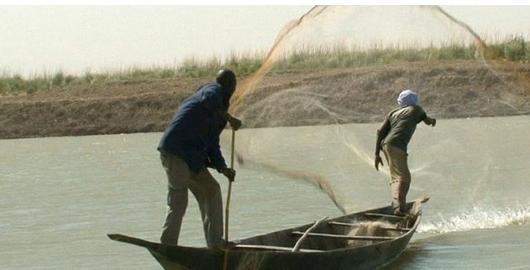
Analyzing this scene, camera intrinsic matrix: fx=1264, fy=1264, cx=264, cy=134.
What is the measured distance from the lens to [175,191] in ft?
30.3

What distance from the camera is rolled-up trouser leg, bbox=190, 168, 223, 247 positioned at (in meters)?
9.27

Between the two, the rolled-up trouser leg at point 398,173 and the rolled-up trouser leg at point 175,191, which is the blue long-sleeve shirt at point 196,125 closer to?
the rolled-up trouser leg at point 175,191

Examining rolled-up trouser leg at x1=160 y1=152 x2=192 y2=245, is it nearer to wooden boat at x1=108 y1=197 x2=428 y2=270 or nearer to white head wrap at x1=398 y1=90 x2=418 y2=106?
wooden boat at x1=108 y1=197 x2=428 y2=270

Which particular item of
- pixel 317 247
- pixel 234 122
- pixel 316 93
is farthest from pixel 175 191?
pixel 316 93

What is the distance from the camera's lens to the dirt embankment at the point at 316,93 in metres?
19.5

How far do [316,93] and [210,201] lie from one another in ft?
26.3

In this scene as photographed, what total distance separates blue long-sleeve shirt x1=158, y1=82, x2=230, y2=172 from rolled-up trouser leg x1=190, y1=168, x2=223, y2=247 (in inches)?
4.6

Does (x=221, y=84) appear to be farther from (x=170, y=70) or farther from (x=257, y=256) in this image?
(x=170, y=70)

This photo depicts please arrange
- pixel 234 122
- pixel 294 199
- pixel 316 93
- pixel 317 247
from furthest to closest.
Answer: pixel 316 93, pixel 294 199, pixel 317 247, pixel 234 122

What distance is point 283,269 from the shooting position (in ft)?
29.5

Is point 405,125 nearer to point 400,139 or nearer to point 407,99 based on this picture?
point 400,139

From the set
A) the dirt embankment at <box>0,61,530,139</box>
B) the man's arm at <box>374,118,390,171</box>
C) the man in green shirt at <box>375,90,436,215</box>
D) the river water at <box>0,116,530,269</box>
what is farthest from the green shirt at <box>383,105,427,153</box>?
the dirt embankment at <box>0,61,530,139</box>

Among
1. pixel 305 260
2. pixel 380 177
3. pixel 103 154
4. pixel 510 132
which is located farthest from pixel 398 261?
pixel 103 154

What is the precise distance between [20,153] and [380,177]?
12.4m
